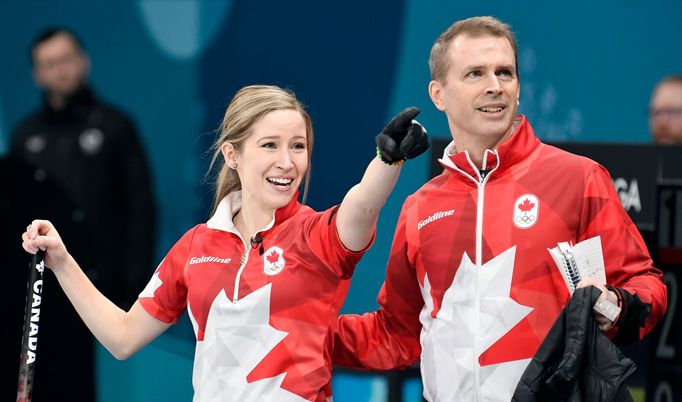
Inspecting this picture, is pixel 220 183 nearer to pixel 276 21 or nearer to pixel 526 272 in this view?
pixel 526 272

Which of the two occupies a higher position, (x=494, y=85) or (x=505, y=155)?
(x=494, y=85)

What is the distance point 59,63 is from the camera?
725cm

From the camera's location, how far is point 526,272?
3.17 m

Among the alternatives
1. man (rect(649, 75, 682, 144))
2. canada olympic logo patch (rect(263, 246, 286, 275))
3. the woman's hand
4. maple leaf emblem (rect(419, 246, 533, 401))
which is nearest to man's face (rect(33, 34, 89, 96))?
man (rect(649, 75, 682, 144))

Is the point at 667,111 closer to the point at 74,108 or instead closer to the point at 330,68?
the point at 330,68

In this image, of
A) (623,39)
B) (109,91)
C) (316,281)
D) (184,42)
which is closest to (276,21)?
(184,42)

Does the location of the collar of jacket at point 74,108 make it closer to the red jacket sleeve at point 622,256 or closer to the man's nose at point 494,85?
the man's nose at point 494,85

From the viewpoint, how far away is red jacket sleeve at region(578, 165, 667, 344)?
303cm

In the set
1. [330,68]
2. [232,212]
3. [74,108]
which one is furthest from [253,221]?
[74,108]

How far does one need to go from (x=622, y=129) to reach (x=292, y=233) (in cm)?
369

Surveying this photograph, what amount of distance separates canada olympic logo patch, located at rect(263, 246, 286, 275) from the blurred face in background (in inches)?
165

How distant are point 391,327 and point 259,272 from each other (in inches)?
19.2

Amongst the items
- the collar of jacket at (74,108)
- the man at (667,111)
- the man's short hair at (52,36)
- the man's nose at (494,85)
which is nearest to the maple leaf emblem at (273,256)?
the man's nose at (494,85)

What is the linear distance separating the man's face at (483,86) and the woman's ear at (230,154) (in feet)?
2.15
